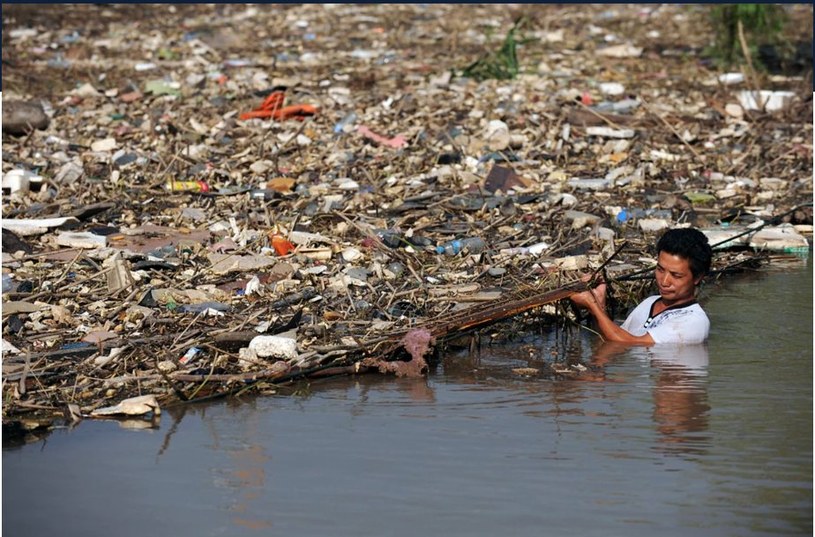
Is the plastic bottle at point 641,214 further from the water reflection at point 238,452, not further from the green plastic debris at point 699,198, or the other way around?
the water reflection at point 238,452

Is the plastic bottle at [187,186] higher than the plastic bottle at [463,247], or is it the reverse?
the plastic bottle at [187,186]

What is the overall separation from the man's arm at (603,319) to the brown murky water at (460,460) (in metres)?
0.13

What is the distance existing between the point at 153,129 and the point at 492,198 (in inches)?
126

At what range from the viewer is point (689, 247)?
5.05m

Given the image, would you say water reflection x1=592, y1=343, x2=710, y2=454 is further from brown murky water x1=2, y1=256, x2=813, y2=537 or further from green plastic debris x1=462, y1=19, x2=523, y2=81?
green plastic debris x1=462, y1=19, x2=523, y2=81

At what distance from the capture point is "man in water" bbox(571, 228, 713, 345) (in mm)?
5082

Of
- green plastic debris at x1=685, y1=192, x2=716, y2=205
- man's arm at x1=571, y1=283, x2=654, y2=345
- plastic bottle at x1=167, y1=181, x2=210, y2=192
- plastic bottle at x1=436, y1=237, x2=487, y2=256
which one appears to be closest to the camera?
man's arm at x1=571, y1=283, x2=654, y2=345

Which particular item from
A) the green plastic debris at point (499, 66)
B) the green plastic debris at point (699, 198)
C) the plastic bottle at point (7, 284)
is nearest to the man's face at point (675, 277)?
the green plastic debris at point (699, 198)

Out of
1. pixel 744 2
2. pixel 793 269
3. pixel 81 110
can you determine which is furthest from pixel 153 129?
pixel 744 2

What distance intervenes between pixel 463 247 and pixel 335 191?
60.8 inches

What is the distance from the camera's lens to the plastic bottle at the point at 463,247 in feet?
21.3

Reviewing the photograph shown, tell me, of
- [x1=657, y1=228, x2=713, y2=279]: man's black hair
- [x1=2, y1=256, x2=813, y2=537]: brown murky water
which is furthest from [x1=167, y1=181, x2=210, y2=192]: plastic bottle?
[x1=657, y1=228, x2=713, y2=279]: man's black hair

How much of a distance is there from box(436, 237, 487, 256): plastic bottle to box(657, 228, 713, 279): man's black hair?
61.5 inches

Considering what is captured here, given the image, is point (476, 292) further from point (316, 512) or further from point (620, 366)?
point (316, 512)
